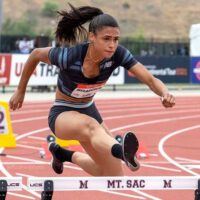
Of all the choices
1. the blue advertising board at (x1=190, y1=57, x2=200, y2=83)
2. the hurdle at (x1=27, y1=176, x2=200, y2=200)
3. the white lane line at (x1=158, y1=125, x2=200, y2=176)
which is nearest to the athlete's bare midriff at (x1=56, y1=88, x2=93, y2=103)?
the hurdle at (x1=27, y1=176, x2=200, y2=200)

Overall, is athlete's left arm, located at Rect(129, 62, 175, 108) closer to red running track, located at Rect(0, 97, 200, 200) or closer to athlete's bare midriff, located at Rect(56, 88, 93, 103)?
athlete's bare midriff, located at Rect(56, 88, 93, 103)

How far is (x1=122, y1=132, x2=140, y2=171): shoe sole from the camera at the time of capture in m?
6.16

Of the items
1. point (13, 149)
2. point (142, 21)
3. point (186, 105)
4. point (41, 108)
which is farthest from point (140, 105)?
point (142, 21)

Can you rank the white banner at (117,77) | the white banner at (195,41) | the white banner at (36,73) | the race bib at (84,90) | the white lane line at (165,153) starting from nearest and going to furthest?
the race bib at (84,90) < the white lane line at (165,153) < the white banner at (36,73) < the white banner at (117,77) < the white banner at (195,41)

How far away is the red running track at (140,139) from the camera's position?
340 inches

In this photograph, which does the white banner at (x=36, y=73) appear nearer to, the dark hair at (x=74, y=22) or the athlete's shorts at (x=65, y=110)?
the dark hair at (x=74, y=22)

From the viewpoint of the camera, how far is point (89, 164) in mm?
7016

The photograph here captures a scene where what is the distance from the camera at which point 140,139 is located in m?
14.0

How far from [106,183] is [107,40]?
114 centimetres

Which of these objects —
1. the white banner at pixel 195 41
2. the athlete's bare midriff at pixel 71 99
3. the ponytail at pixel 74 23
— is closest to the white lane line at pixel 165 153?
the athlete's bare midriff at pixel 71 99

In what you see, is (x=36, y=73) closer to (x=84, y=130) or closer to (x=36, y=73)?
(x=36, y=73)

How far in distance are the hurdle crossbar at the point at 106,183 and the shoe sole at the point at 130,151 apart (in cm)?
10

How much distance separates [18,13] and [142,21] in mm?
12374

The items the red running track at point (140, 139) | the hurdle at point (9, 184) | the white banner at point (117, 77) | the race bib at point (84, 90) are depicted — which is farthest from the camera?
the white banner at point (117, 77)
